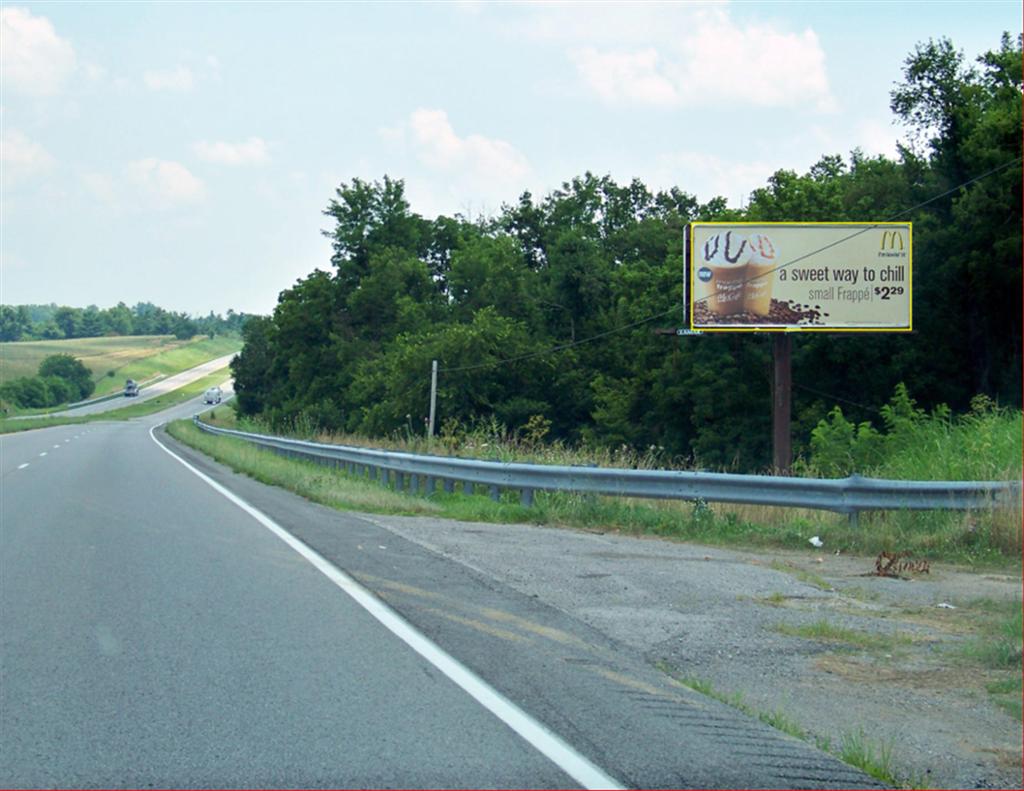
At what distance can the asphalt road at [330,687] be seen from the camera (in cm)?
551

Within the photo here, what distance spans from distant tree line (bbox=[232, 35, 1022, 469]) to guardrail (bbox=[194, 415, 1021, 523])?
10.3 metres

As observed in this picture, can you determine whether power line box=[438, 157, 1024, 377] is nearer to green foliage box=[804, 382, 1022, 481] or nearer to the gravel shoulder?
green foliage box=[804, 382, 1022, 481]

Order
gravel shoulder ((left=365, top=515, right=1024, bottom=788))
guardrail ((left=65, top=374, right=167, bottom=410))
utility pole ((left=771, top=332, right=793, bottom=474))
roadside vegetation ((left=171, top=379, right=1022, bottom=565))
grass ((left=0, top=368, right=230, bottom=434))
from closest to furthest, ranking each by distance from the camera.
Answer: gravel shoulder ((left=365, top=515, right=1024, bottom=788)) → roadside vegetation ((left=171, top=379, right=1022, bottom=565)) → utility pole ((left=771, top=332, right=793, bottom=474)) → grass ((left=0, top=368, right=230, bottom=434)) → guardrail ((left=65, top=374, right=167, bottom=410))

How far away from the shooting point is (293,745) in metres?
5.88

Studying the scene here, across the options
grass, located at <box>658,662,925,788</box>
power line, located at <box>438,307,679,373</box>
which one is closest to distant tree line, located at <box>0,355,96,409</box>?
power line, located at <box>438,307,679,373</box>

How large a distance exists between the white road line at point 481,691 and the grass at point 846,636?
2491 millimetres

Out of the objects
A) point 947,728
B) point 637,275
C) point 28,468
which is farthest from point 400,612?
point 637,275

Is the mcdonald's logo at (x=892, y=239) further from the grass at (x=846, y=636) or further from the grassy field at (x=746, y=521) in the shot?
the grass at (x=846, y=636)

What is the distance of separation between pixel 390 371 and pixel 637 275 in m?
16.0

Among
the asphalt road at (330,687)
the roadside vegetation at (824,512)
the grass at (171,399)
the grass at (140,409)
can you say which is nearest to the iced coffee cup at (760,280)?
the roadside vegetation at (824,512)

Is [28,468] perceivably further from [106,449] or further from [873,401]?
[873,401]

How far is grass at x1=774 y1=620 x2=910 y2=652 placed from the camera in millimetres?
8188

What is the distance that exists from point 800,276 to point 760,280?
1.21 meters

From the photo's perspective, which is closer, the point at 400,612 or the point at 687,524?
the point at 400,612
